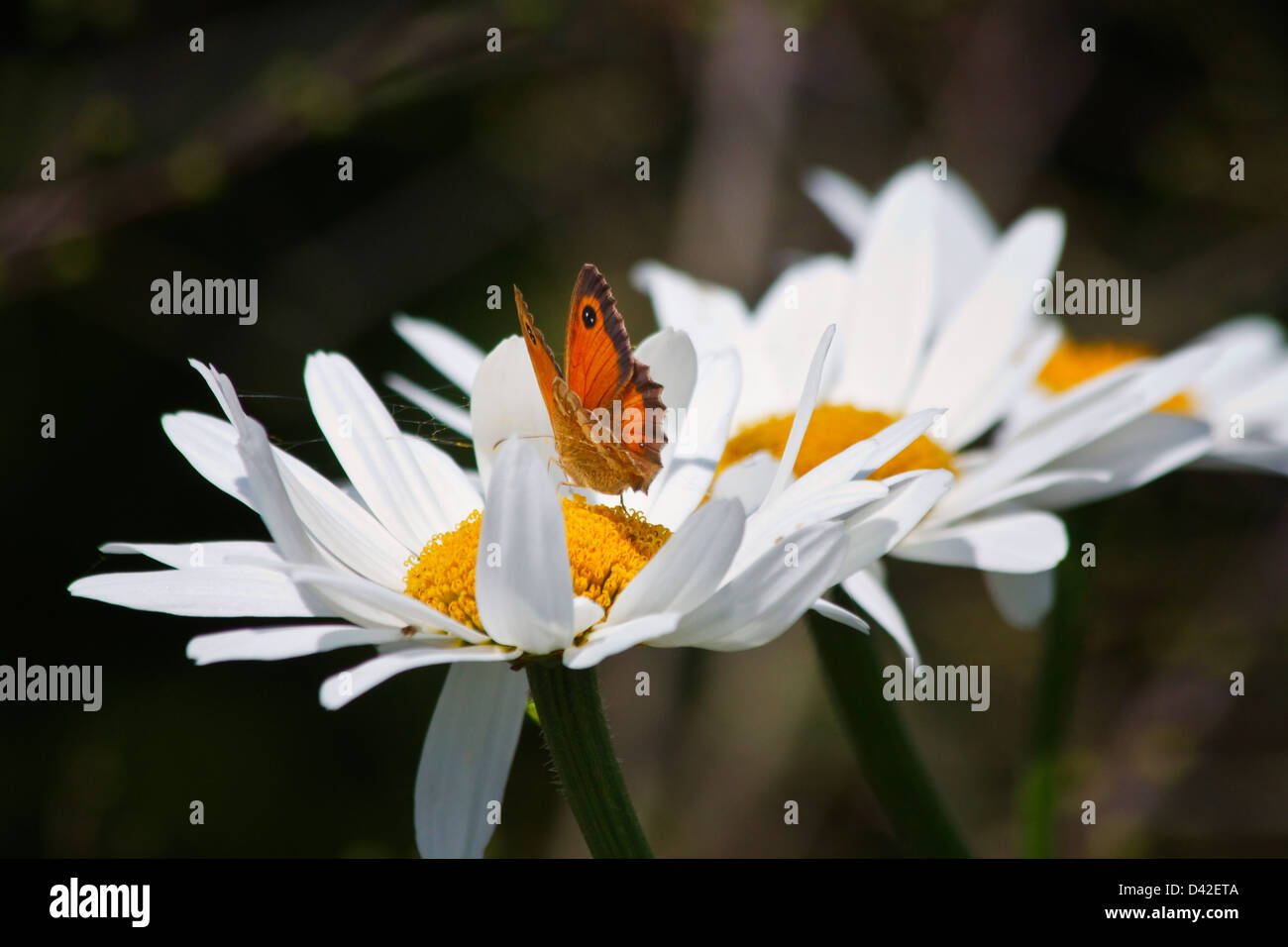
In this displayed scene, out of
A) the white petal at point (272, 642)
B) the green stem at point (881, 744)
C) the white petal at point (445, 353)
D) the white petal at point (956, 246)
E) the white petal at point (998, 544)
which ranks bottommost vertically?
the green stem at point (881, 744)

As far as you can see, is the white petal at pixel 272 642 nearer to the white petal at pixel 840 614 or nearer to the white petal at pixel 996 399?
the white petal at pixel 840 614

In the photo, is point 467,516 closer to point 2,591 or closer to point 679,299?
point 679,299

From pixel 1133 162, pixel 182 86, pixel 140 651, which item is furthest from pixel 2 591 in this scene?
pixel 1133 162

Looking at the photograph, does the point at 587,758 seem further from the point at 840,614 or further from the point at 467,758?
the point at 840,614

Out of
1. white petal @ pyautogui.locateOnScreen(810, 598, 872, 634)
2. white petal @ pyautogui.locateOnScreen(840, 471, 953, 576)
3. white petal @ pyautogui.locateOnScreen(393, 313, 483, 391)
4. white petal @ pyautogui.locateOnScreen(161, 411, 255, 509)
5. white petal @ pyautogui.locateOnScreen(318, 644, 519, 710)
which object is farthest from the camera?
white petal @ pyautogui.locateOnScreen(393, 313, 483, 391)

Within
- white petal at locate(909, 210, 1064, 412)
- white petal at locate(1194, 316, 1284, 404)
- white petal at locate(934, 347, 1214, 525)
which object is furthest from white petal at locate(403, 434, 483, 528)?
white petal at locate(1194, 316, 1284, 404)

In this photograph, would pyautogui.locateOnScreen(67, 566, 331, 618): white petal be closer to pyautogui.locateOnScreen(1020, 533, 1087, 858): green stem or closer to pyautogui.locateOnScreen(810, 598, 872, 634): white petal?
pyautogui.locateOnScreen(810, 598, 872, 634): white petal

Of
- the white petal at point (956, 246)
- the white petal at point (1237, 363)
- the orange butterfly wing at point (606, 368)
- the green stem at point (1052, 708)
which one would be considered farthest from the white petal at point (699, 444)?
the white petal at point (1237, 363)
